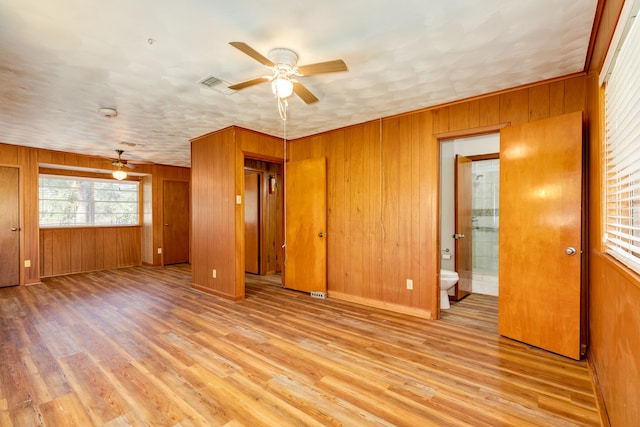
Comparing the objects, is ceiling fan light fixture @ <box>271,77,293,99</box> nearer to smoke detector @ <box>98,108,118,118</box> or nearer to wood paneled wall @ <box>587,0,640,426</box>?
wood paneled wall @ <box>587,0,640,426</box>

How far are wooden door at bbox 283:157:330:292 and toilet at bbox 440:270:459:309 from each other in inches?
61.0

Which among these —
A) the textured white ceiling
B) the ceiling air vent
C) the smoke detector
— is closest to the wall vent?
the textured white ceiling

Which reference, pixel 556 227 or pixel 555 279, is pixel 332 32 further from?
pixel 555 279

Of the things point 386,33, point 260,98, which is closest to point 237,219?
point 260,98

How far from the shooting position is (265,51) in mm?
2211

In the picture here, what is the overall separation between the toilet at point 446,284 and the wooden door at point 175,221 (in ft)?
19.6

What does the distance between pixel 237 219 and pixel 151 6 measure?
2.72 m

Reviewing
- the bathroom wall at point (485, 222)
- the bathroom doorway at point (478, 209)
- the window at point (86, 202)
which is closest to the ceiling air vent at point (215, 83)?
the bathroom doorway at point (478, 209)

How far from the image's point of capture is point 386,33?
2.00m

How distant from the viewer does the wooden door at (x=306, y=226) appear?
14.2ft

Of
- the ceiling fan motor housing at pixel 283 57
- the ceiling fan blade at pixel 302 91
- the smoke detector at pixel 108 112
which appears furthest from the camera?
the smoke detector at pixel 108 112

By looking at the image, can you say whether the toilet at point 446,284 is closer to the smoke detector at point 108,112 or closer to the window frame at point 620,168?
the window frame at point 620,168

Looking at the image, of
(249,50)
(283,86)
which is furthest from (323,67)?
(249,50)

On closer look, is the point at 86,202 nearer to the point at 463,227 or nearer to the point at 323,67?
the point at 323,67
